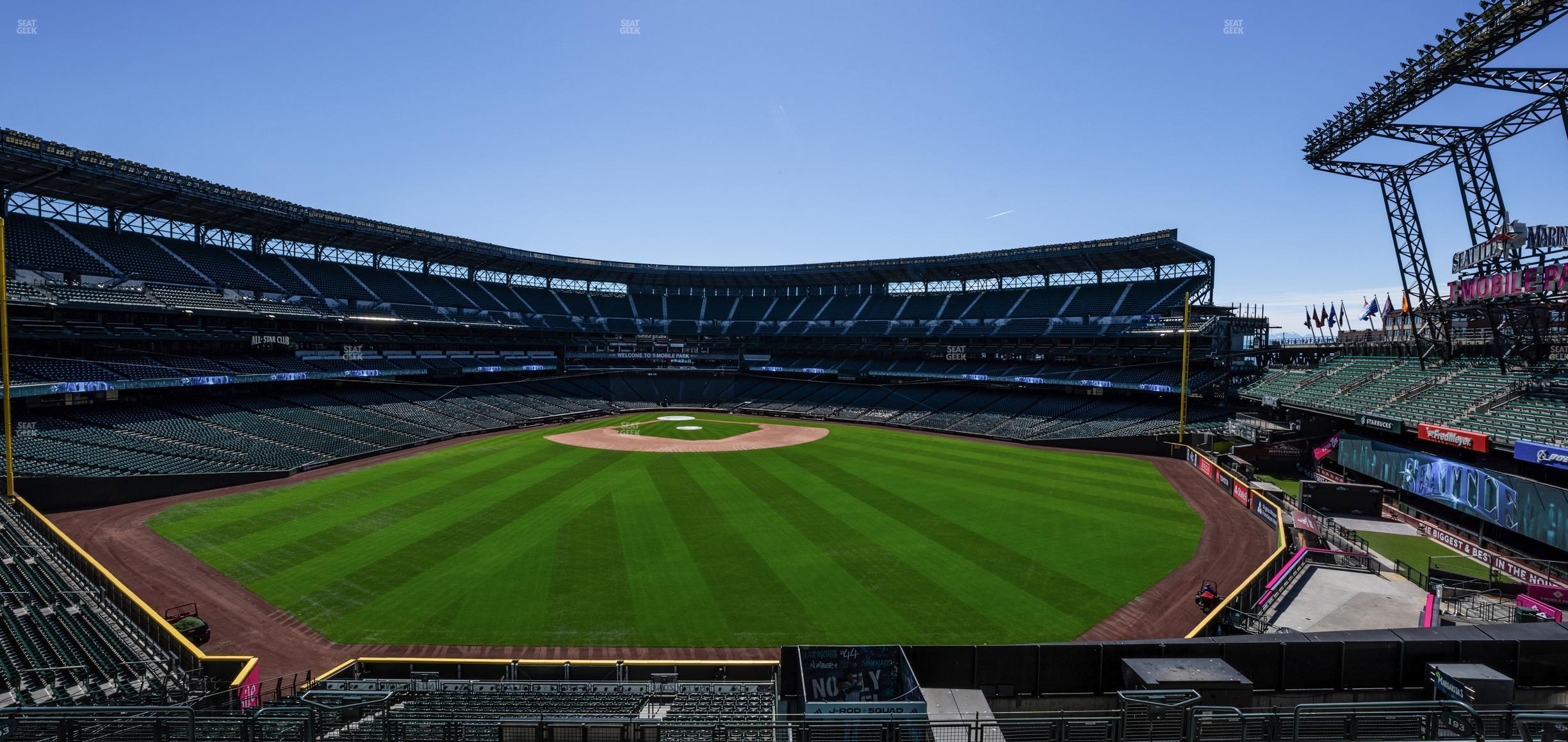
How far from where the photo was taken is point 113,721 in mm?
7785

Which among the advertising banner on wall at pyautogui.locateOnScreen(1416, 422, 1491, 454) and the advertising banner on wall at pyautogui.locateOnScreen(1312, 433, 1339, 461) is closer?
the advertising banner on wall at pyautogui.locateOnScreen(1416, 422, 1491, 454)

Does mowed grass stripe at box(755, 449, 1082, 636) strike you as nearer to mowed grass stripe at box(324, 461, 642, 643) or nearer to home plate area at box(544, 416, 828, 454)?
mowed grass stripe at box(324, 461, 642, 643)

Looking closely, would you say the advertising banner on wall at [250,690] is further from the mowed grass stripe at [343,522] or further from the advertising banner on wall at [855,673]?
the advertising banner on wall at [855,673]

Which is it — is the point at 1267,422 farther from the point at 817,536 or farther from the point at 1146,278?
the point at 817,536

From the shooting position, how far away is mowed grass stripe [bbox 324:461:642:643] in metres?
18.2

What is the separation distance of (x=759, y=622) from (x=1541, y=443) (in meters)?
30.1

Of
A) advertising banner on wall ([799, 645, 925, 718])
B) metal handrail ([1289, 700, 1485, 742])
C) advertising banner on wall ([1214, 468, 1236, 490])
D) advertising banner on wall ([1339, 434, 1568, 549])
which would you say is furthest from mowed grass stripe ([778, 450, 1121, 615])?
advertising banner on wall ([1339, 434, 1568, 549])

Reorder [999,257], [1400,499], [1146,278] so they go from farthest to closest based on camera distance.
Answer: [999,257] < [1146,278] < [1400,499]

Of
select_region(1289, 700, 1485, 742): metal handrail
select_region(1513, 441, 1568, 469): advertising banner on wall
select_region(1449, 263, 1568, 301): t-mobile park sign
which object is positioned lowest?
select_region(1289, 700, 1485, 742): metal handrail

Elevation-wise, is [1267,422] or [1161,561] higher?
[1267,422]

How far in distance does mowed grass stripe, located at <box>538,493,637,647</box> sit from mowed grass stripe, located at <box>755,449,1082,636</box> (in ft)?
33.9

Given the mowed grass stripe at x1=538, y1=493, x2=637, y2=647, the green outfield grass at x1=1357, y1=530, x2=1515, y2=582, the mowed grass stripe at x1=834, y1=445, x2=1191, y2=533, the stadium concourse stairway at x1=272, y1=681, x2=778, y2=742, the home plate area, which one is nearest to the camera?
the stadium concourse stairway at x1=272, y1=681, x2=778, y2=742

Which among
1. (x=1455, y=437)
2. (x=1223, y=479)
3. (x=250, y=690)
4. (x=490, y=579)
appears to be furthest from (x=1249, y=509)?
(x=250, y=690)

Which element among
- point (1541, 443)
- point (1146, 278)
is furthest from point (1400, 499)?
point (1146, 278)
